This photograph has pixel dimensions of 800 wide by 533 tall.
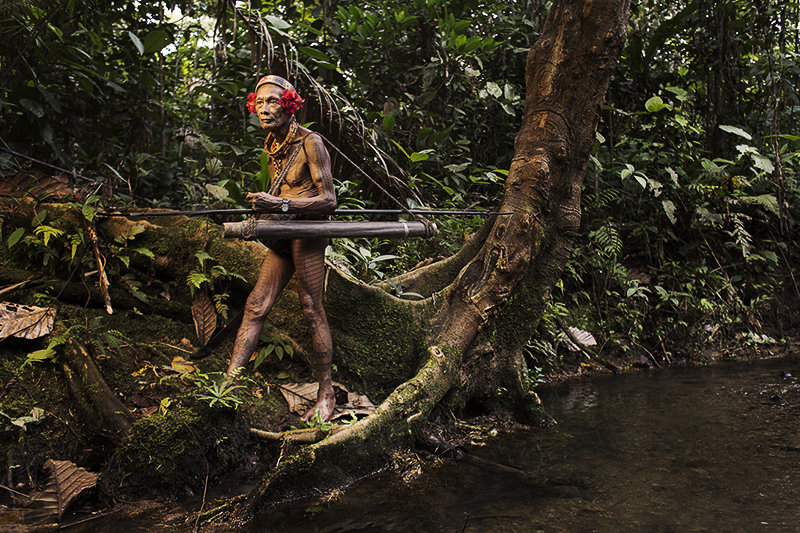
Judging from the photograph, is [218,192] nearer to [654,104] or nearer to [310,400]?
[310,400]

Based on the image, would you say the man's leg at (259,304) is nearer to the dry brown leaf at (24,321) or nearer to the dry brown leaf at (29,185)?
the dry brown leaf at (24,321)

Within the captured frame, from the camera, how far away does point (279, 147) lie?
3590 millimetres

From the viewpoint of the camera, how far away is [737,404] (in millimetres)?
4586

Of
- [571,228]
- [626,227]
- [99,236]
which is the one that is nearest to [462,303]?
[571,228]

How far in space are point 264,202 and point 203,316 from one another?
1.41 m

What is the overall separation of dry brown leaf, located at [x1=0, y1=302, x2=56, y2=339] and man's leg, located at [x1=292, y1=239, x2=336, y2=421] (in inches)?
67.7

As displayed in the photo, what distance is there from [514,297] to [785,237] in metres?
6.57

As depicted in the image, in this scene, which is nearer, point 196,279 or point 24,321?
point 24,321

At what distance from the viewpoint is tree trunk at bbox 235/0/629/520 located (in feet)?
14.2

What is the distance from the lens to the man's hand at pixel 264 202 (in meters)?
3.22

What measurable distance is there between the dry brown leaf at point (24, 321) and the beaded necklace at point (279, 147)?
6.17 feet

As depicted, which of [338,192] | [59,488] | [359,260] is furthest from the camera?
[338,192]

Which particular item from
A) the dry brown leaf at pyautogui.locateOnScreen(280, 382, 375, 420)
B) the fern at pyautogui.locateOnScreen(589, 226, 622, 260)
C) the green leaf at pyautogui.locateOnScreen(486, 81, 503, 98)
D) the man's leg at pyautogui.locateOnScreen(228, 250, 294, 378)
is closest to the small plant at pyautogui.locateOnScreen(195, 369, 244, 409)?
the man's leg at pyautogui.locateOnScreen(228, 250, 294, 378)

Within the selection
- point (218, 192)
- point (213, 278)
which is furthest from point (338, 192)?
point (213, 278)
